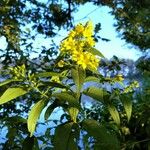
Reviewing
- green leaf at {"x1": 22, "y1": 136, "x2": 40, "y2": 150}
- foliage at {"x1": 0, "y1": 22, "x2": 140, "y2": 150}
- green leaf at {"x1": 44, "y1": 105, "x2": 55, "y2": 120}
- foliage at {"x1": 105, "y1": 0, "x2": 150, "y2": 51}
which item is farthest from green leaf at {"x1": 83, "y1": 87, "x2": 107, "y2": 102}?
foliage at {"x1": 105, "y1": 0, "x2": 150, "y2": 51}

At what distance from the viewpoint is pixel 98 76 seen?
1.62 metres

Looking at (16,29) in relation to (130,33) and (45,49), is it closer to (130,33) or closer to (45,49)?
(45,49)

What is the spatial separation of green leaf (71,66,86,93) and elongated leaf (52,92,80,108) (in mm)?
31

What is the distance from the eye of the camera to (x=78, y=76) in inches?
57.6

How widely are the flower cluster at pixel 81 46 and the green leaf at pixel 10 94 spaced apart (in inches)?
7.8

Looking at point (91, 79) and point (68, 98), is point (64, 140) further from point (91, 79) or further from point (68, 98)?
point (91, 79)

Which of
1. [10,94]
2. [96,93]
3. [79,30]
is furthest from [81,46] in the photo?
[10,94]

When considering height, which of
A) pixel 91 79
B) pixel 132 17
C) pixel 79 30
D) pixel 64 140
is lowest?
pixel 64 140

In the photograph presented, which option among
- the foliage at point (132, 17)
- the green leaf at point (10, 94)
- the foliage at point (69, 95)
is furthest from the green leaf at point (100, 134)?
the foliage at point (132, 17)

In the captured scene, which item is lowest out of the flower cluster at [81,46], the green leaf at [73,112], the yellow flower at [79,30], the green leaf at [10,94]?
the green leaf at [73,112]

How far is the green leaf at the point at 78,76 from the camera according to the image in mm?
1436

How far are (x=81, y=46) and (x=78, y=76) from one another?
0.36 feet

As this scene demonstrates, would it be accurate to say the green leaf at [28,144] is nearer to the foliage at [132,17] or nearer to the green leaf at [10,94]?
the green leaf at [10,94]

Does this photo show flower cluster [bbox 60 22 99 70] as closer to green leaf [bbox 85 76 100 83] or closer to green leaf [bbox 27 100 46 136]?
green leaf [bbox 85 76 100 83]
